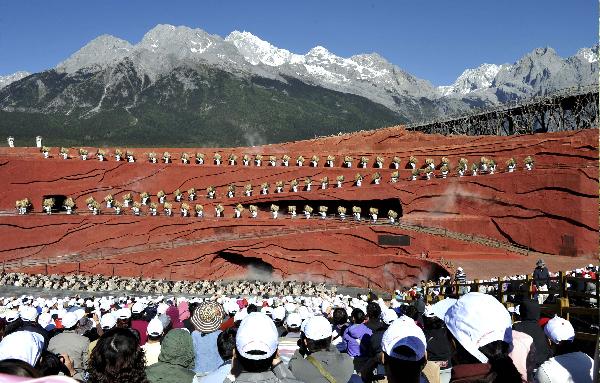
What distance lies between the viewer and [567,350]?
4277 mm

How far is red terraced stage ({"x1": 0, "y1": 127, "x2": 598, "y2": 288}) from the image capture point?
27.1 m

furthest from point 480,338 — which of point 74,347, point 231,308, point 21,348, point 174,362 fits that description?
point 231,308

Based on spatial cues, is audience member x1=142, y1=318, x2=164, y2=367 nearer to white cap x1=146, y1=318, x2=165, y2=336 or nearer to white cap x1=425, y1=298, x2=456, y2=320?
white cap x1=146, y1=318, x2=165, y2=336

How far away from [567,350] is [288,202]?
100 ft

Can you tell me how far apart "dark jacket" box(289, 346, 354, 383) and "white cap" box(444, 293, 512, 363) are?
1.54 m

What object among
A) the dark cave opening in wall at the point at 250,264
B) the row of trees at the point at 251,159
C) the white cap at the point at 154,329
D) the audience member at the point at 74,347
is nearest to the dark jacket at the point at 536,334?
the white cap at the point at 154,329

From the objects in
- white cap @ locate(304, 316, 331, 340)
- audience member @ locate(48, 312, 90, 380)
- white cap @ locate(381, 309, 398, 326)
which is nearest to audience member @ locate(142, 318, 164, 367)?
audience member @ locate(48, 312, 90, 380)

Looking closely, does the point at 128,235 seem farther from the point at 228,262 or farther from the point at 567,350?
the point at 567,350

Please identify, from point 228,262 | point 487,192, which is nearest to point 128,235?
point 228,262

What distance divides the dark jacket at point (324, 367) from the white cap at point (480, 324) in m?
1.54

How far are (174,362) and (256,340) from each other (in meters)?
1.48

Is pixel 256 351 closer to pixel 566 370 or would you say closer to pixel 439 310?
pixel 566 370

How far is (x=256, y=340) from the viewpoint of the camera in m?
3.29

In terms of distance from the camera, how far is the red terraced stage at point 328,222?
27.1 meters
